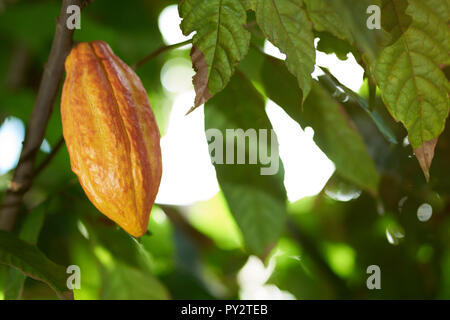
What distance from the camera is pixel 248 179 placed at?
848 mm

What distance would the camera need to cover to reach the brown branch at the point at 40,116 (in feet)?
2.18

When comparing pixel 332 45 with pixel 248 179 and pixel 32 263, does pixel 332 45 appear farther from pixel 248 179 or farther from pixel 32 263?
pixel 32 263

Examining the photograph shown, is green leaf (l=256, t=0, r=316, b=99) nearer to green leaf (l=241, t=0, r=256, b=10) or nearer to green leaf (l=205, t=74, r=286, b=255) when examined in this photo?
green leaf (l=241, t=0, r=256, b=10)

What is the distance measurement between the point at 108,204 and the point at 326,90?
39 cm

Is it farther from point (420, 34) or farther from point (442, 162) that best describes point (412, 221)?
point (420, 34)

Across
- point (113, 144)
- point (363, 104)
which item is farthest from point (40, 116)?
point (363, 104)

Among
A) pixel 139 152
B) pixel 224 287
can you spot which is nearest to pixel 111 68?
pixel 139 152

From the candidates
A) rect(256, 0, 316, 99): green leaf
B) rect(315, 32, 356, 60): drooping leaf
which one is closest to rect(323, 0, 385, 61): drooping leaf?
rect(256, 0, 316, 99): green leaf

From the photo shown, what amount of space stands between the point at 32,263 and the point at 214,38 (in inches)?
13.2

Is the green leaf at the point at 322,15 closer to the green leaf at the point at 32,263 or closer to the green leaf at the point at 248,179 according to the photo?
the green leaf at the point at 248,179

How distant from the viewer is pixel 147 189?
1.94 feet

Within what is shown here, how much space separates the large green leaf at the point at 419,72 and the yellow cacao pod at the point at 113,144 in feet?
0.82

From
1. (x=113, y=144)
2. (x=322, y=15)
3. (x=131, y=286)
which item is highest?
(x=322, y=15)
